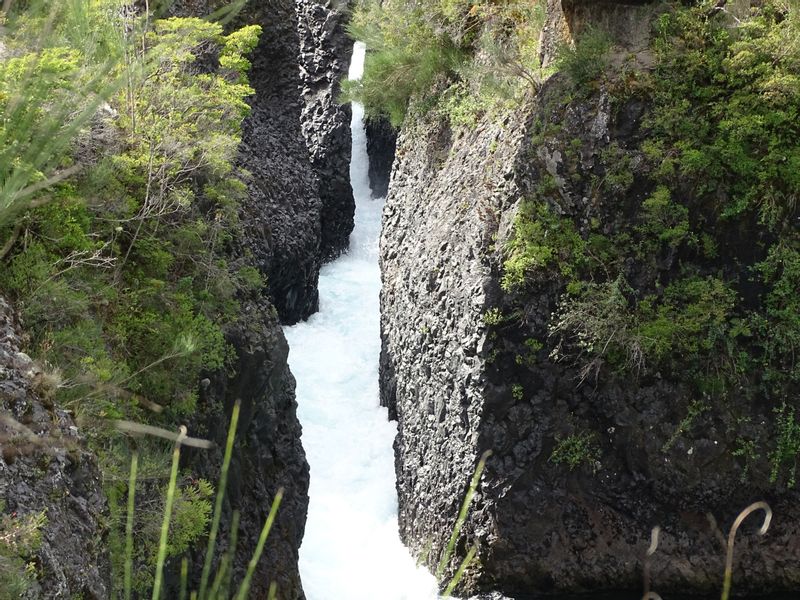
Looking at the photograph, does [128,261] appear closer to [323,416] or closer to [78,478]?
[78,478]

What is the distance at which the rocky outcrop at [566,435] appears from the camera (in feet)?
35.5

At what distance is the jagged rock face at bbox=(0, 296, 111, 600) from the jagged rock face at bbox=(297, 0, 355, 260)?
1634 cm

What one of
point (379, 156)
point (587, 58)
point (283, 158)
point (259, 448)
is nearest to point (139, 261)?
point (259, 448)

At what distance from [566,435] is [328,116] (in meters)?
12.7

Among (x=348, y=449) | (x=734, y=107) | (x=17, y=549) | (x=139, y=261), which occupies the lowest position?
(x=348, y=449)

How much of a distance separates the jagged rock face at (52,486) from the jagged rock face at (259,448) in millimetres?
3238

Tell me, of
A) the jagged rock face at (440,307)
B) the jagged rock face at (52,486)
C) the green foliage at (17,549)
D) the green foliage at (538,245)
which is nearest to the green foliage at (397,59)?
the jagged rock face at (440,307)

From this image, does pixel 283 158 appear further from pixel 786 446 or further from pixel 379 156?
pixel 786 446

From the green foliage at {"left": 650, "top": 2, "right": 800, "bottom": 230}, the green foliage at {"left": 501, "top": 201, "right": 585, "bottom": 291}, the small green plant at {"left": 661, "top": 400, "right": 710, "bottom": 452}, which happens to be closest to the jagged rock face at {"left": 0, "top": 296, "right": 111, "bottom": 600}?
the green foliage at {"left": 501, "top": 201, "right": 585, "bottom": 291}

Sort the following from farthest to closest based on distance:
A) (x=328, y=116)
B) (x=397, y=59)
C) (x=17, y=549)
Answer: (x=328, y=116)
(x=397, y=59)
(x=17, y=549)

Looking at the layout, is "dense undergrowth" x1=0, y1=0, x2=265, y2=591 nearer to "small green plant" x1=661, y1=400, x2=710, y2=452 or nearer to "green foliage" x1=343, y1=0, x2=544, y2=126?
"green foliage" x1=343, y1=0, x2=544, y2=126

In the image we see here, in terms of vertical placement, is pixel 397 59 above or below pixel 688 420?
above

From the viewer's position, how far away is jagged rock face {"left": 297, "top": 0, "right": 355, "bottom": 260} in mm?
21516

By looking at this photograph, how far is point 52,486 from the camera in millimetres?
4754
